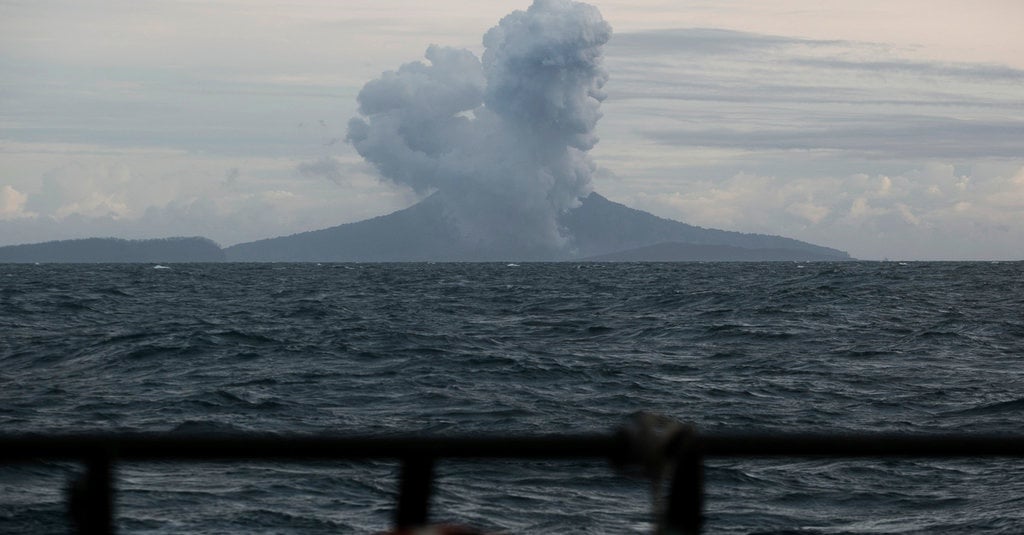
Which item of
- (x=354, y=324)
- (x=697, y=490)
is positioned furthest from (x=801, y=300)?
(x=697, y=490)

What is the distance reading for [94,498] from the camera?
2.49 meters

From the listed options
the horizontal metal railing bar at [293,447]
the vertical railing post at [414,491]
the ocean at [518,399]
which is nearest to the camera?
the horizontal metal railing bar at [293,447]

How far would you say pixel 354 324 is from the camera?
3500cm

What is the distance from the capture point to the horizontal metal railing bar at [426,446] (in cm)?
247

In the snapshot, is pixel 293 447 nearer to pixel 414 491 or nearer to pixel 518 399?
pixel 414 491

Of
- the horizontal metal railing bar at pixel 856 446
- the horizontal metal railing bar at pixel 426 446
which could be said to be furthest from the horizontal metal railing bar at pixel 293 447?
the horizontal metal railing bar at pixel 856 446

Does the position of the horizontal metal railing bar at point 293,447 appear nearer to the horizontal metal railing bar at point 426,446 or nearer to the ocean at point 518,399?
the horizontal metal railing bar at point 426,446

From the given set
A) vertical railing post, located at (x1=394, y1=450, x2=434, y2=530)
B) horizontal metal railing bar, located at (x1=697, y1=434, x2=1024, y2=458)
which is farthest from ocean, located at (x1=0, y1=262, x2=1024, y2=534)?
horizontal metal railing bar, located at (x1=697, y1=434, x2=1024, y2=458)

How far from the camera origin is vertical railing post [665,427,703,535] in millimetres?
2500

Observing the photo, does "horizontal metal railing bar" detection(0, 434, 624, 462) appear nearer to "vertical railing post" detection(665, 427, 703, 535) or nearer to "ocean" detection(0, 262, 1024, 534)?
"vertical railing post" detection(665, 427, 703, 535)

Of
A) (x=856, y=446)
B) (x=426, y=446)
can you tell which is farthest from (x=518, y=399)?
(x=426, y=446)

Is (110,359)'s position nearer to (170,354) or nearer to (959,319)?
(170,354)

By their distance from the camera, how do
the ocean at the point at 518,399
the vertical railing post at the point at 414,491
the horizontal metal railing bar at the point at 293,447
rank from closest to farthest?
1. the horizontal metal railing bar at the point at 293,447
2. the vertical railing post at the point at 414,491
3. the ocean at the point at 518,399

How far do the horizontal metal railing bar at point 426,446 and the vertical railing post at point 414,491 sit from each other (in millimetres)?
30
